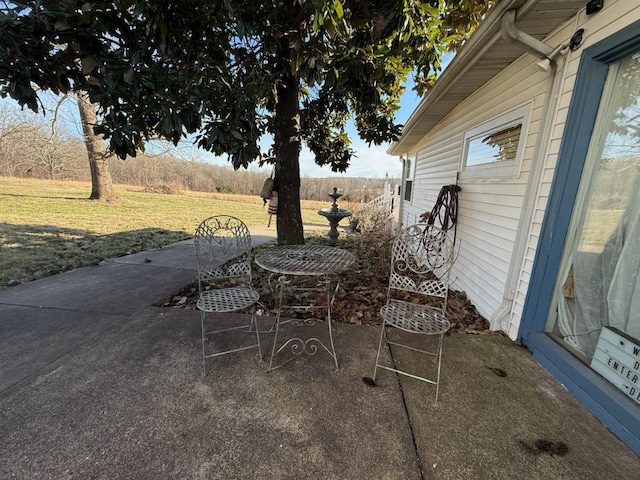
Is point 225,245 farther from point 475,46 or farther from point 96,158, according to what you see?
point 96,158

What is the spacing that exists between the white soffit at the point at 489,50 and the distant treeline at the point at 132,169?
820 centimetres

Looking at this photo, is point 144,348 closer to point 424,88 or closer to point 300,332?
point 300,332

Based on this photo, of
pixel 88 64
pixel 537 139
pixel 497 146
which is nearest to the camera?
pixel 88 64

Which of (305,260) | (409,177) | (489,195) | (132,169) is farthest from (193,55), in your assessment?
(132,169)

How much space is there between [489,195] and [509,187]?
0.38 meters

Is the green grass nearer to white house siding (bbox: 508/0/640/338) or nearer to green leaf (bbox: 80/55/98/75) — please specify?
green leaf (bbox: 80/55/98/75)

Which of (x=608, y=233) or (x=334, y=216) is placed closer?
(x=608, y=233)

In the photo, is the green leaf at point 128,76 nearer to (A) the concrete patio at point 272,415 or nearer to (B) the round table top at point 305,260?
(B) the round table top at point 305,260

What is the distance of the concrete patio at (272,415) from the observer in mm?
1282

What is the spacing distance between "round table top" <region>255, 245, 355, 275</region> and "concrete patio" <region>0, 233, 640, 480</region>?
29.2 inches

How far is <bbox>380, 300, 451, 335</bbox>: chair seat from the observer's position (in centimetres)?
174

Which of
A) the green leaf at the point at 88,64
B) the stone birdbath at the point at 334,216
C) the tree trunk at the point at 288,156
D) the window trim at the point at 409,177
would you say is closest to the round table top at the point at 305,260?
the tree trunk at the point at 288,156

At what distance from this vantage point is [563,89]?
198 cm

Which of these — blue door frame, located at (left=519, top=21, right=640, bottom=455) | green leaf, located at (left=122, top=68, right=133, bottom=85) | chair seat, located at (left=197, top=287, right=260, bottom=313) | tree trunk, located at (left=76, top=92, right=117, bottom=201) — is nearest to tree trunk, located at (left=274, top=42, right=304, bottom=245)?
chair seat, located at (left=197, top=287, right=260, bottom=313)
